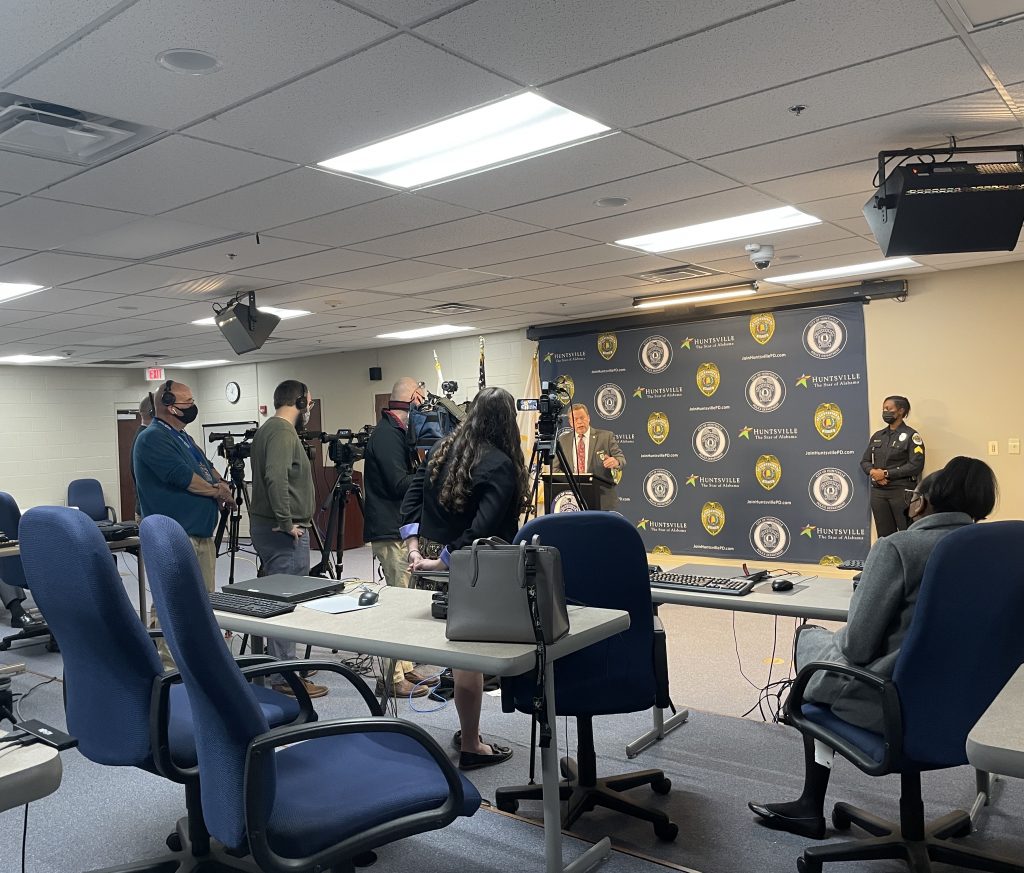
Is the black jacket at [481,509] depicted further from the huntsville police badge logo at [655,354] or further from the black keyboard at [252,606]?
the huntsville police badge logo at [655,354]

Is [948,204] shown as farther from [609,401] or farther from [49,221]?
[609,401]

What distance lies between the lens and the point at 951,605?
76.2 inches

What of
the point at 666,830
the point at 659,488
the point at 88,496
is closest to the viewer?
the point at 666,830

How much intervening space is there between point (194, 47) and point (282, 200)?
156 cm

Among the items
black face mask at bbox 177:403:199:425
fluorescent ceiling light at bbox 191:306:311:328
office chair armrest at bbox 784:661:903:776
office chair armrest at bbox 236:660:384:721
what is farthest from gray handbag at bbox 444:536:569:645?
fluorescent ceiling light at bbox 191:306:311:328

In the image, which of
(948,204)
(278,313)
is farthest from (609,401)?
(948,204)

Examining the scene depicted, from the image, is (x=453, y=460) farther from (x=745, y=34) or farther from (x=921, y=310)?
(x=921, y=310)

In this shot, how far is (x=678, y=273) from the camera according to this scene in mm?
6312

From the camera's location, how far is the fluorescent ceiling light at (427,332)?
8.66 m

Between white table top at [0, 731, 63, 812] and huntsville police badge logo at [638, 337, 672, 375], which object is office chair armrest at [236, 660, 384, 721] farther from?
huntsville police badge logo at [638, 337, 672, 375]

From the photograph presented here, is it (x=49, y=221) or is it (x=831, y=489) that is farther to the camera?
(x=831, y=489)

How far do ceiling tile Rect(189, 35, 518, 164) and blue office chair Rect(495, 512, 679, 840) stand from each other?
142 cm

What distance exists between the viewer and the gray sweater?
2070 mm

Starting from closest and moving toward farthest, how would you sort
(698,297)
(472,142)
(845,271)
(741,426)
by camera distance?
(472,142) → (845,271) → (698,297) → (741,426)
